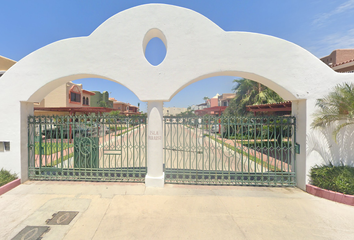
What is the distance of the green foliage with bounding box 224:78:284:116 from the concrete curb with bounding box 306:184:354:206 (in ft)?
37.2

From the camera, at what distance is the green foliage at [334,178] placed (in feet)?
15.0

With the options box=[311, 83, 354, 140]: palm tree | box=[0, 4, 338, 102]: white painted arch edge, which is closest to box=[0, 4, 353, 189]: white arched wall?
box=[0, 4, 338, 102]: white painted arch edge

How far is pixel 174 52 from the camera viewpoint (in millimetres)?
5316

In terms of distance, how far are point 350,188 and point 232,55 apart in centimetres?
458

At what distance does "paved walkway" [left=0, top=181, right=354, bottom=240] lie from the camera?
11.6 feet

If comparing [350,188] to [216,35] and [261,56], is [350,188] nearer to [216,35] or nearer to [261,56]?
[261,56]

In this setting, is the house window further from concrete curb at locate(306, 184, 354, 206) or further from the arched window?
concrete curb at locate(306, 184, 354, 206)

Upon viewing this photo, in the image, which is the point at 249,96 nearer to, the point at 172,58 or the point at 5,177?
the point at 172,58

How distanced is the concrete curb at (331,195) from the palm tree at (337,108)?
1.47 m

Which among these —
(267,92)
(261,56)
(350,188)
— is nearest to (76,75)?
(261,56)

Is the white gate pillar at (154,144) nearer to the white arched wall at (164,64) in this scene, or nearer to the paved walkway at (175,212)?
the white arched wall at (164,64)

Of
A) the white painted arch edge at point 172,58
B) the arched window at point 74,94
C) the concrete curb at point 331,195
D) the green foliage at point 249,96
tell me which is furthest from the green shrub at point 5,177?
the arched window at point 74,94

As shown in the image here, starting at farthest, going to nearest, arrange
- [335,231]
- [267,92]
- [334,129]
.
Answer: [267,92]
[334,129]
[335,231]

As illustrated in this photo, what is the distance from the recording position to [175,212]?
4211 mm
